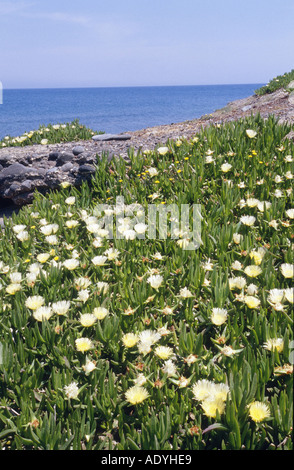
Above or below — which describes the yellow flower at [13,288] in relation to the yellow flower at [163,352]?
above

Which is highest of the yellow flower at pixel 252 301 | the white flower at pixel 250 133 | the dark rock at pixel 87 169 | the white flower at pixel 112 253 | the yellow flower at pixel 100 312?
the white flower at pixel 250 133

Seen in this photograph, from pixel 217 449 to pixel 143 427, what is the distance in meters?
0.27

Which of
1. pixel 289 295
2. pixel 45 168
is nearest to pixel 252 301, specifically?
pixel 289 295

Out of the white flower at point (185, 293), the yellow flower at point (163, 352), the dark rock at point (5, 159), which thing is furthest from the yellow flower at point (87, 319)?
the dark rock at point (5, 159)

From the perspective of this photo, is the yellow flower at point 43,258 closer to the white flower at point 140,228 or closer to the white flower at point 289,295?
the white flower at point 140,228

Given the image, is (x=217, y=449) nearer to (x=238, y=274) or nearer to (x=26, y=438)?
(x=26, y=438)

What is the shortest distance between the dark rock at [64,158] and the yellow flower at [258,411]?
3524 mm

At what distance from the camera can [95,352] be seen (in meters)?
1.82

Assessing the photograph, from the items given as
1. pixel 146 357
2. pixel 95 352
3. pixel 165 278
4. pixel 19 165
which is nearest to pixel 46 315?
pixel 95 352

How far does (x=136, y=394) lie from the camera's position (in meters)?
1.52

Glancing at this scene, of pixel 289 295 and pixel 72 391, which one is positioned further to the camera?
pixel 289 295

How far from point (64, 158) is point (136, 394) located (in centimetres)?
335

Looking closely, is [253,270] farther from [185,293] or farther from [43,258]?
[43,258]

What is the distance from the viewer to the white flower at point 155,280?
6.98ft
